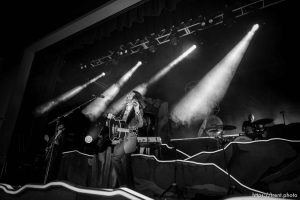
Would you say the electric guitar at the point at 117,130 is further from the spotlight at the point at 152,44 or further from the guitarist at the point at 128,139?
the spotlight at the point at 152,44

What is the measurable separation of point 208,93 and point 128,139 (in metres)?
5.14

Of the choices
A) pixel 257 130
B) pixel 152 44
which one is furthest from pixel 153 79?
pixel 257 130

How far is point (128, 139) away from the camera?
12.7 feet

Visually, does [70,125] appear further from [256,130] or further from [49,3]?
[256,130]

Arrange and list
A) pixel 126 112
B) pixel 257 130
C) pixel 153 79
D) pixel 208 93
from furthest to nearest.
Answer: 1. pixel 153 79
2. pixel 208 93
3. pixel 257 130
4. pixel 126 112

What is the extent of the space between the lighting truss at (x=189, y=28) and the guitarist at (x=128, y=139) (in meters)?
2.74

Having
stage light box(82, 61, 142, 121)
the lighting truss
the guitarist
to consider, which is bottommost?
the guitarist

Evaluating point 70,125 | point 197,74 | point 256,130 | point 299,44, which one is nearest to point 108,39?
point 70,125

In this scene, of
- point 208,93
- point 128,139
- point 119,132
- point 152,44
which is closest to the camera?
point 128,139

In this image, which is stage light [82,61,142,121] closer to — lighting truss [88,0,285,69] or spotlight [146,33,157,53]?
lighting truss [88,0,285,69]

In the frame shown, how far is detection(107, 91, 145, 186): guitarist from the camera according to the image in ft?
12.3

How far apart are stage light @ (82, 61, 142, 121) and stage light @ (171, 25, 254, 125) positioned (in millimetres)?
2461

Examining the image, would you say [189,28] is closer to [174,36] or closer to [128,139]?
[174,36]

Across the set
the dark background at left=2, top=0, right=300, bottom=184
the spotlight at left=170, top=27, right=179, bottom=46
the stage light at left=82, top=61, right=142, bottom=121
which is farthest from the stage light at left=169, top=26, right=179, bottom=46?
the stage light at left=82, top=61, right=142, bottom=121
